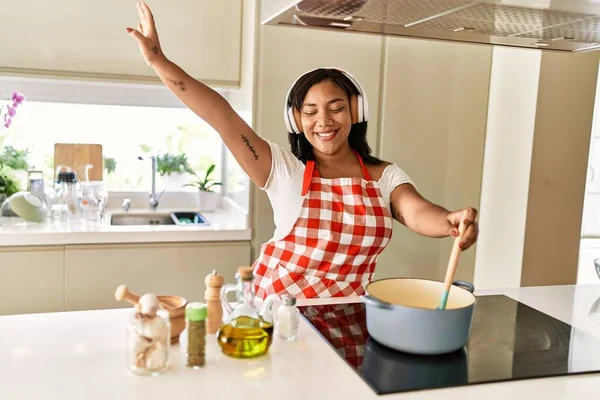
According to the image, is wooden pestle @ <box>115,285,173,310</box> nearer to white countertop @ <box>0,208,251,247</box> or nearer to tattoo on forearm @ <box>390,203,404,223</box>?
tattoo on forearm @ <box>390,203,404,223</box>

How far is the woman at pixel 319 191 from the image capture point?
1.56m

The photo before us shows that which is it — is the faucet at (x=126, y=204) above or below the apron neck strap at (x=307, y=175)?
below

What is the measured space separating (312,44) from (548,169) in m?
1.02

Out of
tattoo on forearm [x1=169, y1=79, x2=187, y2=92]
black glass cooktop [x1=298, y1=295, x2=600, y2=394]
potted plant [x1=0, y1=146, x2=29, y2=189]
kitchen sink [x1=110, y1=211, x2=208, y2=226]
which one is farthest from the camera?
kitchen sink [x1=110, y1=211, x2=208, y2=226]

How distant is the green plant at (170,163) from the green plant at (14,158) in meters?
0.57

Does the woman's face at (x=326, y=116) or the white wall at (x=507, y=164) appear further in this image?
the white wall at (x=507, y=164)

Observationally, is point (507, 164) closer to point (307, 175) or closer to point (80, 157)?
point (307, 175)

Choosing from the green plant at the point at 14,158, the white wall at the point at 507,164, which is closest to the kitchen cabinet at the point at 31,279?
the green plant at the point at 14,158

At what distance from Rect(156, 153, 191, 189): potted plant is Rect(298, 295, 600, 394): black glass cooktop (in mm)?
1685

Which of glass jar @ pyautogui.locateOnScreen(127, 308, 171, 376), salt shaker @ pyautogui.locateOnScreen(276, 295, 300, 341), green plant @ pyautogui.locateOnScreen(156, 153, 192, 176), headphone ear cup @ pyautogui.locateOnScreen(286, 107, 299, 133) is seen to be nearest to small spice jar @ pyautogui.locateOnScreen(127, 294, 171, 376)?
glass jar @ pyautogui.locateOnScreen(127, 308, 171, 376)

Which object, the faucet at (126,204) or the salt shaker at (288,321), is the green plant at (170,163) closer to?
the faucet at (126,204)

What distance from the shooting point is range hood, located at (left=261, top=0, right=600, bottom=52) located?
1.21 m

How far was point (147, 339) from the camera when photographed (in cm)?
93

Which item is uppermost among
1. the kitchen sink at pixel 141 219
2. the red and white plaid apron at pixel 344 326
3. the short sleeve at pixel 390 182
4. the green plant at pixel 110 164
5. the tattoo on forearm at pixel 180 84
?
the tattoo on forearm at pixel 180 84
